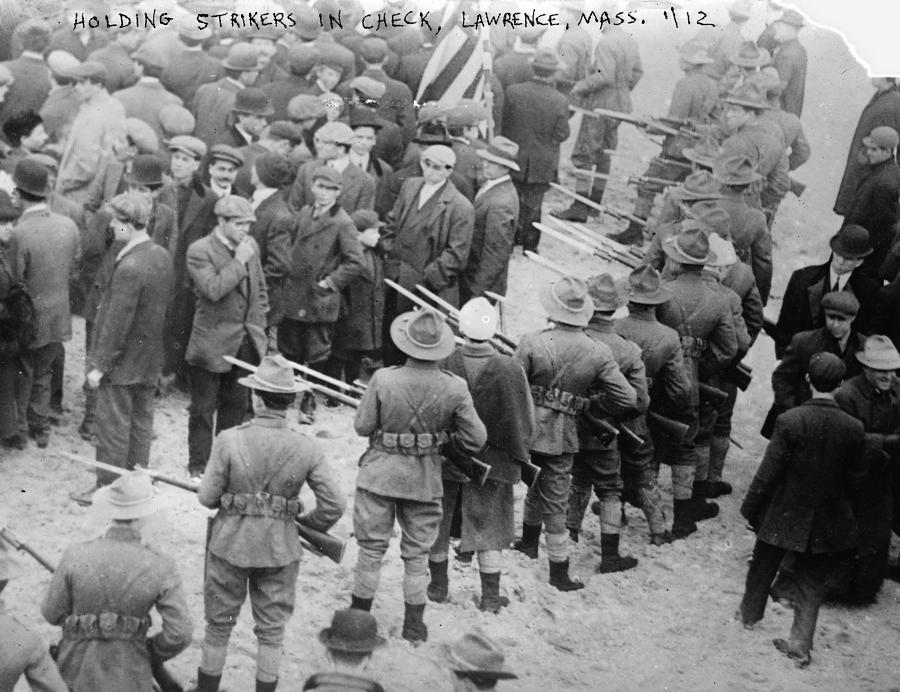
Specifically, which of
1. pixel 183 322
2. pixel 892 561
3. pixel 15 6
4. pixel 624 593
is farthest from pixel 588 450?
pixel 15 6

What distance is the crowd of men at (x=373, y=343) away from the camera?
723 centimetres

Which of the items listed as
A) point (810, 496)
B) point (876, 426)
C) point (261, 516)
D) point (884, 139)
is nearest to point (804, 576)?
point (810, 496)

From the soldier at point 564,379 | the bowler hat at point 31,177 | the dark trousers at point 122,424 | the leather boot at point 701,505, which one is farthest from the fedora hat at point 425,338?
the leather boot at point 701,505

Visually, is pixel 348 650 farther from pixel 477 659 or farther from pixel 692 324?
pixel 692 324

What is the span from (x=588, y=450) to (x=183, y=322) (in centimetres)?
344

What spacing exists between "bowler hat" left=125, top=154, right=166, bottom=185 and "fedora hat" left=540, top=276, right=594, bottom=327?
3044mm

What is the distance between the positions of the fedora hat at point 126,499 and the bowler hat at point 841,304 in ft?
18.1

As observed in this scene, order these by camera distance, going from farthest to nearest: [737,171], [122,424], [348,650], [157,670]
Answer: [737,171], [122,424], [157,670], [348,650]

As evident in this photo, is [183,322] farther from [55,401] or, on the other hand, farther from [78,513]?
[78,513]

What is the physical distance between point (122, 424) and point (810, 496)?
4.72 meters

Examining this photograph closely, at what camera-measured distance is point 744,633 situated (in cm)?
938

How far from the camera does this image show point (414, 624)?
Result: 838 centimetres

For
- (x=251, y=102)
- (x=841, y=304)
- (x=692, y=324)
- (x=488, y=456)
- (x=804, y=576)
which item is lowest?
(x=804, y=576)

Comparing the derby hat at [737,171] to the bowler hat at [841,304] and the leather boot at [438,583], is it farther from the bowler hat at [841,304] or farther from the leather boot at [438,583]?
the leather boot at [438,583]
